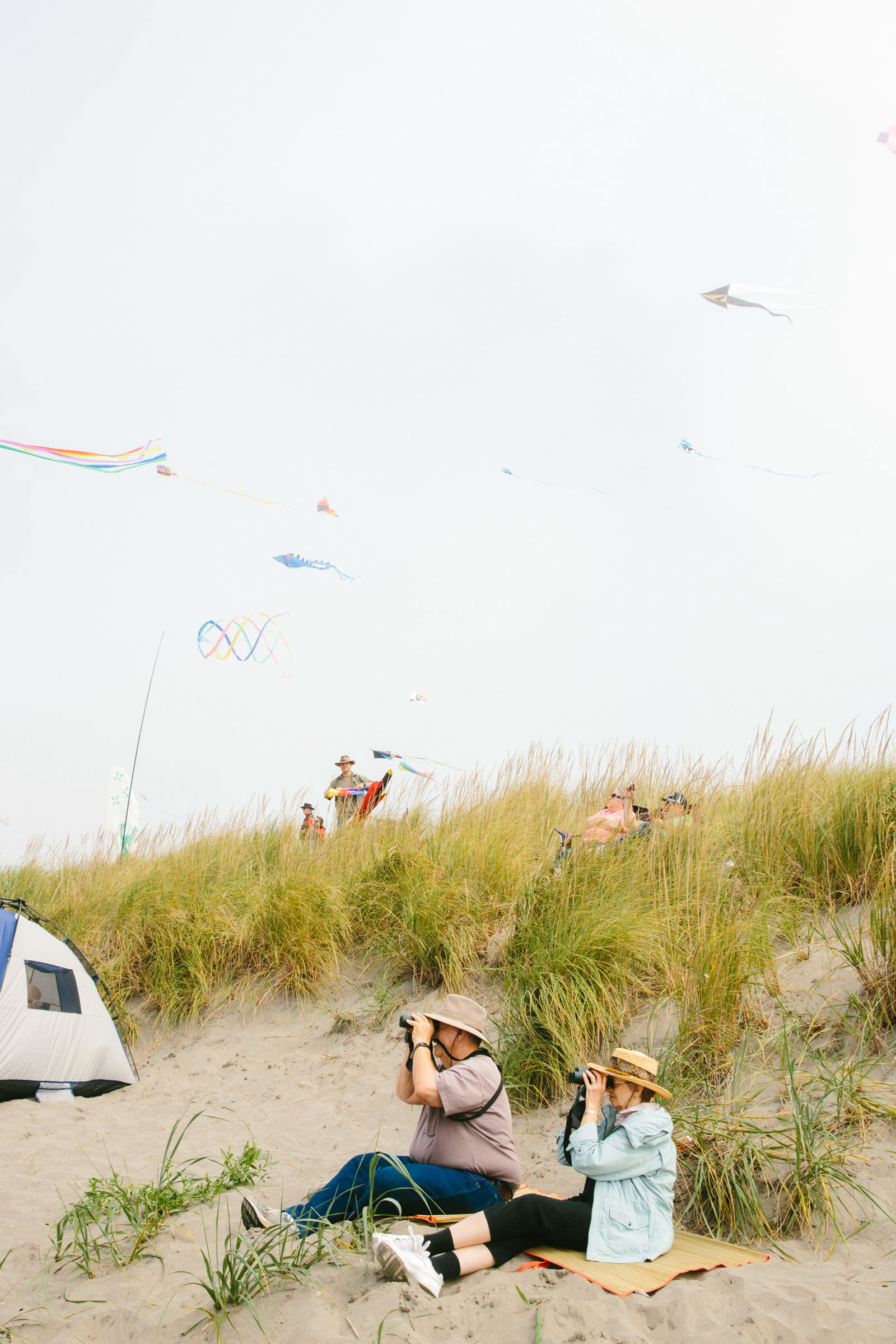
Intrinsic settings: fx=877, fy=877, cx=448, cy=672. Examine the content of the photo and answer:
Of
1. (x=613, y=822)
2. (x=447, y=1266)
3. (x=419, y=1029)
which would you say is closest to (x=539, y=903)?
(x=613, y=822)

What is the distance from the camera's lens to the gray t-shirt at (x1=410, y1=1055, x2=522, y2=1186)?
3.58m

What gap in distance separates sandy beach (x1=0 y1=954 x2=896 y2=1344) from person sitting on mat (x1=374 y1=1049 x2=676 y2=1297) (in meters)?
0.11

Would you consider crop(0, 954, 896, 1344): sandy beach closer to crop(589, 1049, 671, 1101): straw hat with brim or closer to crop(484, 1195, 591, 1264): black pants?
crop(484, 1195, 591, 1264): black pants

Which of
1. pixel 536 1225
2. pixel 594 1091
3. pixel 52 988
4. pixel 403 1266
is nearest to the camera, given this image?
pixel 403 1266

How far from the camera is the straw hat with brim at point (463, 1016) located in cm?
377

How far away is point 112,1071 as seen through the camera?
621 centimetres

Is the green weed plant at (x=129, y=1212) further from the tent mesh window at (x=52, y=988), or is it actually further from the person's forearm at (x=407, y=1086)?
the tent mesh window at (x=52, y=988)

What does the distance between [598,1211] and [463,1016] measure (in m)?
0.88

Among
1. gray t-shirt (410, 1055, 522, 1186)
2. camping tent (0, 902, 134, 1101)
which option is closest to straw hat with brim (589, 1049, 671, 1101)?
Answer: gray t-shirt (410, 1055, 522, 1186)

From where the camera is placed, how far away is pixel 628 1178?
3309 mm

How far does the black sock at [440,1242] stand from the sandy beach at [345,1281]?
0.11 meters

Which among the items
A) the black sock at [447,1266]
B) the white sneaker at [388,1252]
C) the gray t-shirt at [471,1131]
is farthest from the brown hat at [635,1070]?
the white sneaker at [388,1252]

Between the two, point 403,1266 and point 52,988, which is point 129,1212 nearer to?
point 403,1266

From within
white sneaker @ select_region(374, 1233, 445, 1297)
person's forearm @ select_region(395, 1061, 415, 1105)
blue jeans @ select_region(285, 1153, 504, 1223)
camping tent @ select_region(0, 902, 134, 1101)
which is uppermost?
person's forearm @ select_region(395, 1061, 415, 1105)
